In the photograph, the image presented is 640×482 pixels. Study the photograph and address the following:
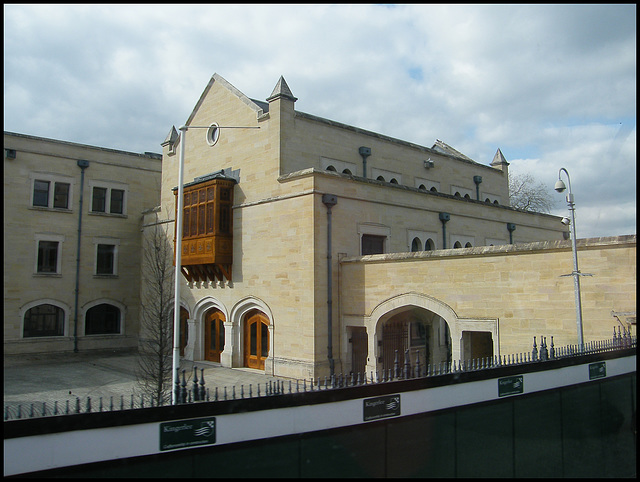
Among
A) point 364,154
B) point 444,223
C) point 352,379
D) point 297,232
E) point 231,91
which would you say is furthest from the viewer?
point 364,154

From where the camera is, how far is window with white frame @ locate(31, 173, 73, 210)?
28.5 meters

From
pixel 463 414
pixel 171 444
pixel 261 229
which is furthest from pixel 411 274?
pixel 171 444

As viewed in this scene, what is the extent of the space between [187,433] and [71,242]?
2652 cm

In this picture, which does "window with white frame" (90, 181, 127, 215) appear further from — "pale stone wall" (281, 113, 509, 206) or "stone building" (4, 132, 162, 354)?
"pale stone wall" (281, 113, 509, 206)

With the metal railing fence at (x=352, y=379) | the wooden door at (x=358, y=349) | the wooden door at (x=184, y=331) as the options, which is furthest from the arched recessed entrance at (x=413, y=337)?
the wooden door at (x=184, y=331)

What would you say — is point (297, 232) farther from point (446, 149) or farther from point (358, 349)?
point (446, 149)

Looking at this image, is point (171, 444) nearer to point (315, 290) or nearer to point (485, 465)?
point (485, 465)

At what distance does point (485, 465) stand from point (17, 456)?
19.6ft

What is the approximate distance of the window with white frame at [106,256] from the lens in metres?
30.4

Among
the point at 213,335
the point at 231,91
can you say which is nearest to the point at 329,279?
the point at 213,335

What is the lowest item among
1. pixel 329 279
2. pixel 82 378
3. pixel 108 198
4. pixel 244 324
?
pixel 82 378

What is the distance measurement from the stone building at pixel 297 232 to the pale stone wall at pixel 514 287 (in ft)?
0.71

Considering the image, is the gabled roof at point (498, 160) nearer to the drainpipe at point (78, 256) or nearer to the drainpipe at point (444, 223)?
the drainpipe at point (444, 223)

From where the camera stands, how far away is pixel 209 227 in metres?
23.1
